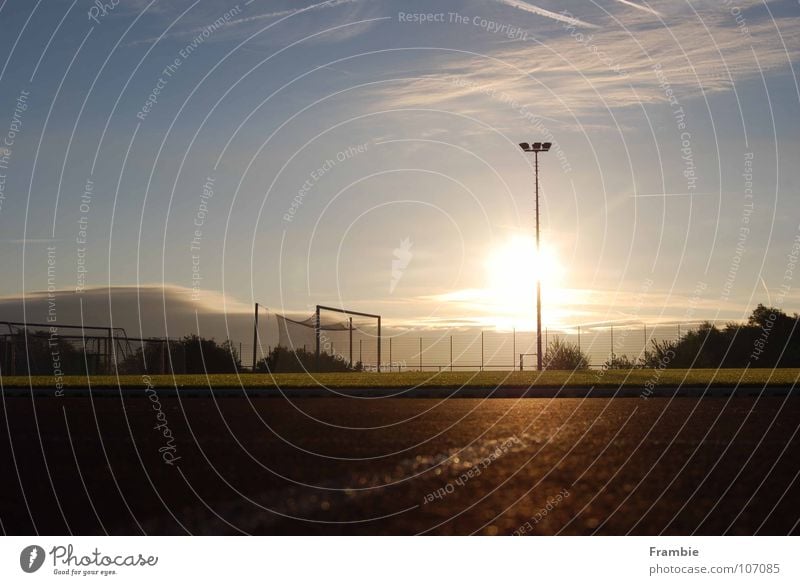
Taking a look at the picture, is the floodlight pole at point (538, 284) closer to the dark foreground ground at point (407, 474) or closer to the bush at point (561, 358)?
the bush at point (561, 358)

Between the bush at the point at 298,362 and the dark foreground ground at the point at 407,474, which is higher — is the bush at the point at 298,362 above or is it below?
above

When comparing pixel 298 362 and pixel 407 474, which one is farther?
pixel 298 362

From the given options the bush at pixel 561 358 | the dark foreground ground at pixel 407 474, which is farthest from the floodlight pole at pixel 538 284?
the dark foreground ground at pixel 407 474

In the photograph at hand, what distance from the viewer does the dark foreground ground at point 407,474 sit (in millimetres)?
7301

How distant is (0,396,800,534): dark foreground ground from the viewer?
24.0 ft

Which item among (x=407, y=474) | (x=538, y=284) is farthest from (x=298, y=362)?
(x=407, y=474)

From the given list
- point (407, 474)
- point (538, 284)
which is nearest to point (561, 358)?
point (538, 284)

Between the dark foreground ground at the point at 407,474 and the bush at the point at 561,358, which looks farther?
the bush at the point at 561,358

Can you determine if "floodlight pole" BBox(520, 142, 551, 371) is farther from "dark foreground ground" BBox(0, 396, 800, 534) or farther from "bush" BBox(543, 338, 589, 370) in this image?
"dark foreground ground" BBox(0, 396, 800, 534)

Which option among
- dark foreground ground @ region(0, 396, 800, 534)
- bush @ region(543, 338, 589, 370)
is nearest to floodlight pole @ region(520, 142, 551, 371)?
bush @ region(543, 338, 589, 370)

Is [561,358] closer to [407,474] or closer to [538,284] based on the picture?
[538,284]

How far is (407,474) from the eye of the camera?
10039 mm

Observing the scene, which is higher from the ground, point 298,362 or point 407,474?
point 298,362
